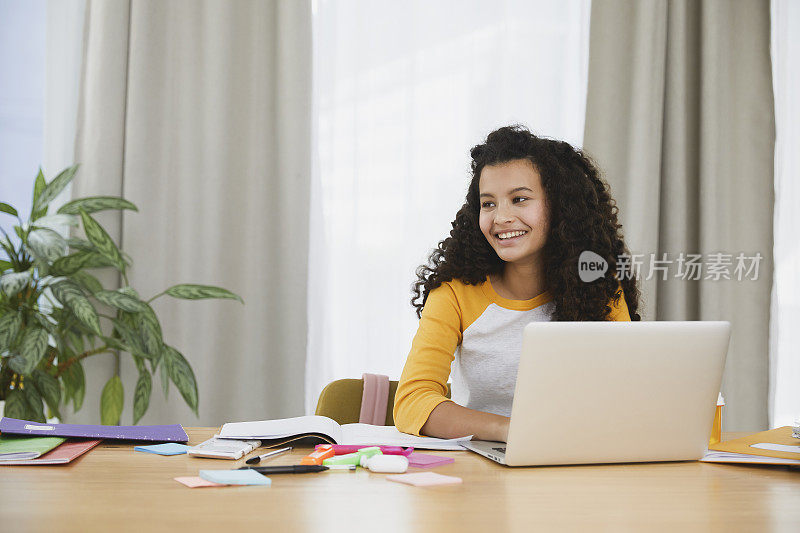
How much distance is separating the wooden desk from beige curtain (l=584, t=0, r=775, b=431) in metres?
2.03

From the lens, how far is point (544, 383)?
106 centimetres

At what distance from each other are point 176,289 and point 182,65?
0.90 metres

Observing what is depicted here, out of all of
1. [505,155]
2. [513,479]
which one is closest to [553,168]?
[505,155]

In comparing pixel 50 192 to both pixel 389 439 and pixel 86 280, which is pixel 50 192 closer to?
pixel 86 280

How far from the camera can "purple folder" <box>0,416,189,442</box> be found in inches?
46.5

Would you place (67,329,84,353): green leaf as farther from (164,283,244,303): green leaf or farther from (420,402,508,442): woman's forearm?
(420,402,508,442): woman's forearm

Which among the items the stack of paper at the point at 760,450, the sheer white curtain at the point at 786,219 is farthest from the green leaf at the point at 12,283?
the sheer white curtain at the point at 786,219

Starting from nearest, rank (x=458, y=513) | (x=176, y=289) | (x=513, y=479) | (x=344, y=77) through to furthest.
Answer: (x=458, y=513) < (x=513, y=479) < (x=176, y=289) < (x=344, y=77)

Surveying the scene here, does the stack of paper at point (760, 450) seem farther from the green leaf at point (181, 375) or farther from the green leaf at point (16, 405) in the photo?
the green leaf at point (16, 405)

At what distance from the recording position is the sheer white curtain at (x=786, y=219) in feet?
10.2

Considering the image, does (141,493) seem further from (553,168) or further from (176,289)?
(176,289)

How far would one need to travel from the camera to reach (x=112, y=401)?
7.94 feet

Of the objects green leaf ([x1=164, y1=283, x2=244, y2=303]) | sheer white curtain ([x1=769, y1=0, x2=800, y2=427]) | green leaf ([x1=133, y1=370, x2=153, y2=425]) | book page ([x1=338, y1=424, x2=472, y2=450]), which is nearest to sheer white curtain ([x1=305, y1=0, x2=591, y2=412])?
green leaf ([x1=164, y1=283, x2=244, y2=303])

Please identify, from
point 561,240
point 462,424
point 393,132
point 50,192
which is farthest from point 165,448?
point 393,132
